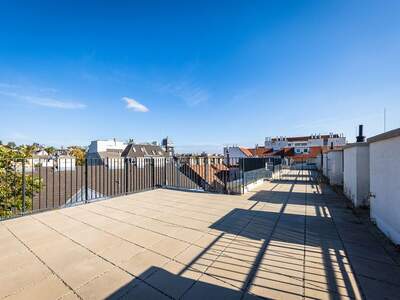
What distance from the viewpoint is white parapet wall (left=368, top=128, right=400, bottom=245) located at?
251 cm

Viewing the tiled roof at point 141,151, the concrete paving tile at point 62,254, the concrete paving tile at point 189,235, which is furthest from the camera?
the tiled roof at point 141,151

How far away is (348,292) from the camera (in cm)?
156

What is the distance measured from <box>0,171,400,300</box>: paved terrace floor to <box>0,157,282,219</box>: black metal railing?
1214 millimetres

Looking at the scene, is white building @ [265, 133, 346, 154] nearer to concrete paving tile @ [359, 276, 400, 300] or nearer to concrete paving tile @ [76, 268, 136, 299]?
concrete paving tile @ [359, 276, 400, 300]

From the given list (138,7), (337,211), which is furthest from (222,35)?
(337,211)

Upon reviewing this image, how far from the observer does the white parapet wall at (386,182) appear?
8.25ft

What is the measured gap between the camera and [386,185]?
2.82 metres

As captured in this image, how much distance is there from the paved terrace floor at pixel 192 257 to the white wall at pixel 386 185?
288 mm

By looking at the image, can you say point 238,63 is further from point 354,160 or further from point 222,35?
point 354,160

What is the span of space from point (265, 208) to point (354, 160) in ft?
8.30

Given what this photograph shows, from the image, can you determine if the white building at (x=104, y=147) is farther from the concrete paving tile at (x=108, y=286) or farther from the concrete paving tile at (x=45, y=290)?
the concrete paving tile at (x=108, y=286)

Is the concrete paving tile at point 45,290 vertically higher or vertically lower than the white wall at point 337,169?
lower

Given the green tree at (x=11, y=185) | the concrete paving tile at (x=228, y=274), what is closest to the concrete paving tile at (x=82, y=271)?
the concrete paving tile at (x=228, y=274)

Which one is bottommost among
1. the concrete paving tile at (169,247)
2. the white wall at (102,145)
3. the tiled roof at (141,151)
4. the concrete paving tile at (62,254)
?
the concrete paving tile at (169,247)
